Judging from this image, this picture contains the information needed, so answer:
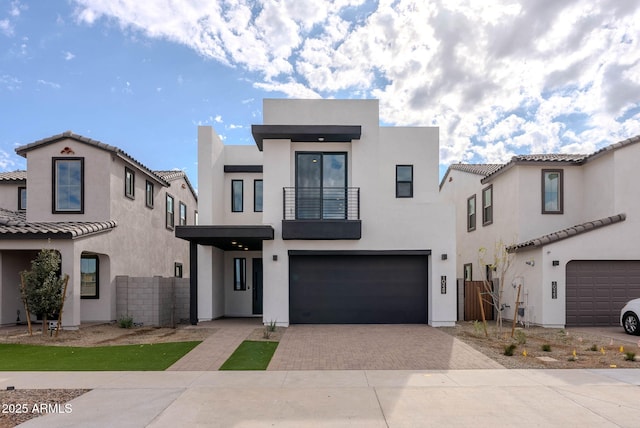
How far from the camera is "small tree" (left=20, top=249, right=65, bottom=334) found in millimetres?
13094

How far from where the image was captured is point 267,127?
1545cm

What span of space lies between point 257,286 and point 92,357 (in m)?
9.03

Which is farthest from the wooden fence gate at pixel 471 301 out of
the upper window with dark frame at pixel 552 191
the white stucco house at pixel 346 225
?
the upper window with dark frame at pixel 552 191

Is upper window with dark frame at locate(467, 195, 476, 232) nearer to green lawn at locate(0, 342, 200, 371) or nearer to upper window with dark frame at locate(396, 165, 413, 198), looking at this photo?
upper window with dark frame at locate(396, 165, 413, 198)

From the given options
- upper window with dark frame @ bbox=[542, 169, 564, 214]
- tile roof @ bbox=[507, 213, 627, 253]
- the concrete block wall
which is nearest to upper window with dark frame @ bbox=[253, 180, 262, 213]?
the concrete block wall

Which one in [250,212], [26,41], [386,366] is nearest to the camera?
[386,366]

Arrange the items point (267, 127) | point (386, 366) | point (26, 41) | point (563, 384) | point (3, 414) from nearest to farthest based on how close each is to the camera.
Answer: point (3, 414), point (563, 384), point (386, 366), point (26, 41), point (267, 127)

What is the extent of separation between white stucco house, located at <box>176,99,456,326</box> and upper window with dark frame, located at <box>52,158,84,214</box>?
4.70 meters

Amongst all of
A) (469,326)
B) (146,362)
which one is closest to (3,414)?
(146,362)

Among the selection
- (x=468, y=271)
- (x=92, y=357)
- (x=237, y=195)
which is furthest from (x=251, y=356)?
(x=468, y=271)

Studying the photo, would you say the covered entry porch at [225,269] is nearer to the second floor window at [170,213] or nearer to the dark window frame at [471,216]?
the second floor window at [170,213]

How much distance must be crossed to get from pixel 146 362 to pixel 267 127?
28.2ft

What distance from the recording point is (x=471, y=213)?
2291cm

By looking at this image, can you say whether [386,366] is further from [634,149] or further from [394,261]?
[634,149]
